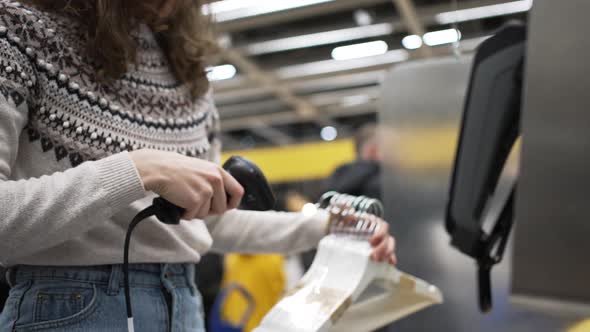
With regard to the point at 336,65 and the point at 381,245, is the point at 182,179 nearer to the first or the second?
the point at 381,245

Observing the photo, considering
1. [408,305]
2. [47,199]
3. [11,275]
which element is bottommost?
[408,305]

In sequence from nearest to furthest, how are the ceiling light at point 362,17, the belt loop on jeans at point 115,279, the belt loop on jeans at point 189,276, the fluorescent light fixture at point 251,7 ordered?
1. the belt loop on jeans at point 115,279
2. the belt loop on jeans at point 189,276
3. the fluorescent light fixture at point 251,7
4. the ceiling light at point 362,17

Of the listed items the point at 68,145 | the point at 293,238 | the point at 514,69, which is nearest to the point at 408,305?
the point at 293,238

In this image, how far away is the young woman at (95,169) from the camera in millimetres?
571

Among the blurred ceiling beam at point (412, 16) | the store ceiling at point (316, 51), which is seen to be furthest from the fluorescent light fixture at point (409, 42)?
the blurred ceiling beam at point (412, 16)

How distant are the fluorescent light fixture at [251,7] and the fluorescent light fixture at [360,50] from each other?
1.33 metres

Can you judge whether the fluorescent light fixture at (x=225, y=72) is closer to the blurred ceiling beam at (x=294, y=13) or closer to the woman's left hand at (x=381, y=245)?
the blurred ceiling beam at (x=294, y=13)

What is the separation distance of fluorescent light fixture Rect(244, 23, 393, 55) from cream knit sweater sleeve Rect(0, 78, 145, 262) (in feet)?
15.6

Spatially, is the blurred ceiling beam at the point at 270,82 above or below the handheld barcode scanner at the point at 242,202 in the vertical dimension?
below

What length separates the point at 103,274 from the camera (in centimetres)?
67

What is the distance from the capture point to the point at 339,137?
30.4ft

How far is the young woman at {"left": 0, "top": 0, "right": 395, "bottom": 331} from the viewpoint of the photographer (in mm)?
571

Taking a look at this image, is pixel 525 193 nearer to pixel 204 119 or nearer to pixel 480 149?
pixel 480 149

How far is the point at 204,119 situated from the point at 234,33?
483 cm
